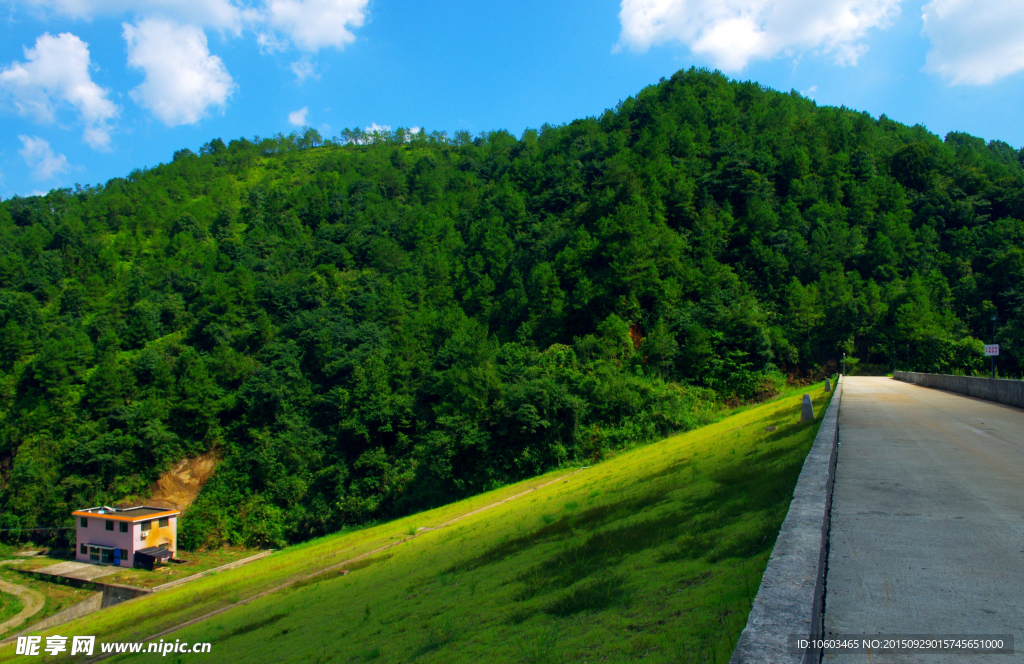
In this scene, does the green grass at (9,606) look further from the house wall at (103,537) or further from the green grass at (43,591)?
the house wall at (103,537)

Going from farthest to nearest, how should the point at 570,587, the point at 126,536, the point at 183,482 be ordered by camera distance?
the point at 183,482, the point at 126,536, the point at 570,587

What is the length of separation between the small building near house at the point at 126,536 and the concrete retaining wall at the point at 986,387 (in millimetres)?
51964

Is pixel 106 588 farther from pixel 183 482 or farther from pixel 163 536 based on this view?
pixel 183 482

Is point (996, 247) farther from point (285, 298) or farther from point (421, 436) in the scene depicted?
point (285, 298)

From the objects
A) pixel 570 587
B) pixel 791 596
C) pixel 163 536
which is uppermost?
pixel 791 596

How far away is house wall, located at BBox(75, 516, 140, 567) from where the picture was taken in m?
40.9

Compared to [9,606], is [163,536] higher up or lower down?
higher up

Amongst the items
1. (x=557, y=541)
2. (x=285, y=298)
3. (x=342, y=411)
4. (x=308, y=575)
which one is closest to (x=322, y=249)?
(x=285, y=298)

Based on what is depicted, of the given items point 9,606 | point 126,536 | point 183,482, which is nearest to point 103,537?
point 126,536

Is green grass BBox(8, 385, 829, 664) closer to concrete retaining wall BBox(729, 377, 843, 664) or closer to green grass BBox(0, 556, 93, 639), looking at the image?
concrete retaining wall BBox(729, 377, 843, 664)

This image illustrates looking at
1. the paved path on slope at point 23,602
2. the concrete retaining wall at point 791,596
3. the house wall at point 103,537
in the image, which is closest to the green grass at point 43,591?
the paved path on slope at point 23,602

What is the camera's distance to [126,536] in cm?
4141

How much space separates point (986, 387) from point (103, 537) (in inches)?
2300

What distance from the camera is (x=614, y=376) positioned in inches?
1734
